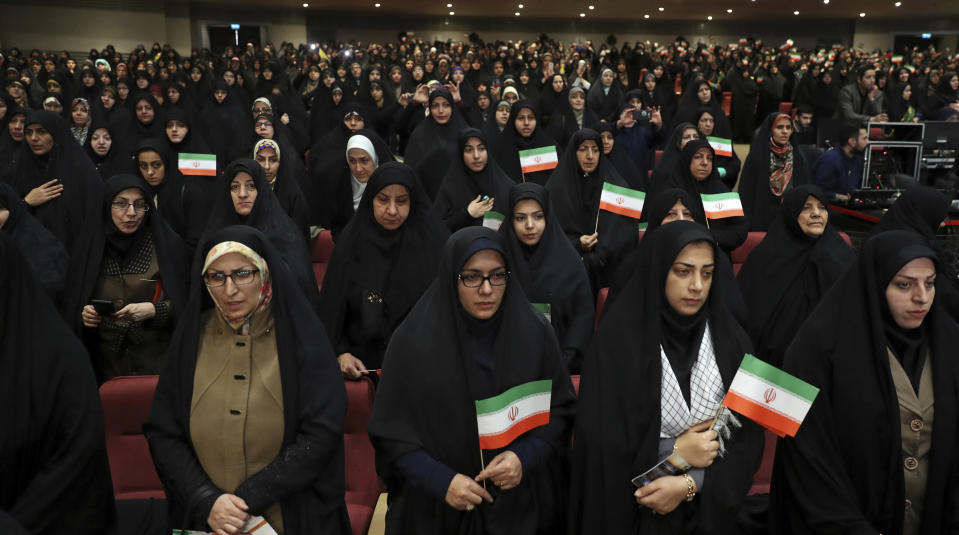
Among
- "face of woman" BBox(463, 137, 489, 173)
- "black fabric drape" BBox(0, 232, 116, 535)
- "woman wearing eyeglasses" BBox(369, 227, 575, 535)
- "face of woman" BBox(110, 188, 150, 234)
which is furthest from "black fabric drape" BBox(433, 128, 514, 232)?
"black fabric drape" BBox(0, 232, 116, 535)

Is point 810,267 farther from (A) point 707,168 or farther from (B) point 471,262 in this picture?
(B) point 471,262

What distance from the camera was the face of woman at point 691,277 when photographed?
2.06 meters

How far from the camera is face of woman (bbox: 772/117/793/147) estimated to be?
18.3 ft

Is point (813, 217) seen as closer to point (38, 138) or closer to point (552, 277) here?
point (552, 277)

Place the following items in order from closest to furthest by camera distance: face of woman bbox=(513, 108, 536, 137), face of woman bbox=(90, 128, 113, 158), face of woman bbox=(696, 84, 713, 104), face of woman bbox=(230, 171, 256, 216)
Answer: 1. face of woman bbox=(230, 171, 256, 216)
2. face of woman bbox=(90, 128, 113, 158)
3. face of woman bbox=(513, 108, 536, 137)
4. face of woman bbox=(696, 84, 713, 104)

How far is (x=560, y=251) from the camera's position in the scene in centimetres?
344

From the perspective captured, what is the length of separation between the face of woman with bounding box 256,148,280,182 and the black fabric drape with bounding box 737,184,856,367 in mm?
3035

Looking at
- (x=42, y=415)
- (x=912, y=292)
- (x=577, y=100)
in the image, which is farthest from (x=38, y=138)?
(x=577, y=100)

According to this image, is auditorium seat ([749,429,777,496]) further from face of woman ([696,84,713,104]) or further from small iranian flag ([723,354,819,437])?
face of woman ([696,84,713,104])

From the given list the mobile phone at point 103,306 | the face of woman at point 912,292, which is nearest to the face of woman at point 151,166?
the mobile phone at point 103,306

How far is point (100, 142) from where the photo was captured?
6055 millimetres

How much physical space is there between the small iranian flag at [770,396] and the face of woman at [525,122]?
4566mm

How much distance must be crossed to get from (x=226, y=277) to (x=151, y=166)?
305 centimetres

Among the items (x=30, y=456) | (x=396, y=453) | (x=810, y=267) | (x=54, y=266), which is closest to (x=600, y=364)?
(x=396, y=453)
